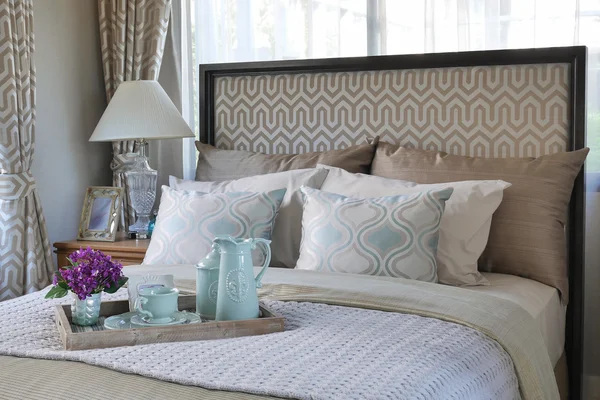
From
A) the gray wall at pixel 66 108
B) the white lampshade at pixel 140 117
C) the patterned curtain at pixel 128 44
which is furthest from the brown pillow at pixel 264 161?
the gray wall at pixel 66 108

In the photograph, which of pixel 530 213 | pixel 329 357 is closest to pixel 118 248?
pixel 530 213

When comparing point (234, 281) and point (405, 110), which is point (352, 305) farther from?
point (405, 110)

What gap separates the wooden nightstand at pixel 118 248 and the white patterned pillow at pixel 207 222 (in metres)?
0.41

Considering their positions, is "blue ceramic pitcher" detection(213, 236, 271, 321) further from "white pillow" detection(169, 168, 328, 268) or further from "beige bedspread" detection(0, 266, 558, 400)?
"white pillow" detection(169, 168, 328, 268)

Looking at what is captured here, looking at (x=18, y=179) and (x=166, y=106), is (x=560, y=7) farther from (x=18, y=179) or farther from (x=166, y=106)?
(x=18, y=179)

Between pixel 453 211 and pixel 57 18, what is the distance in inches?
80.7

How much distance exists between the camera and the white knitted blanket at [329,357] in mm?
1461

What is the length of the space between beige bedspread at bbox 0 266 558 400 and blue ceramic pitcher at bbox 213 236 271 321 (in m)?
0.27

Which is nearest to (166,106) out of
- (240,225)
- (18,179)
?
(18,179)

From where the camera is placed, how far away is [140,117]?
330 centimetres

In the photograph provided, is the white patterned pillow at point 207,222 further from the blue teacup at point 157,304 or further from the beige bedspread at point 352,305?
the blue teacup at point 157,304

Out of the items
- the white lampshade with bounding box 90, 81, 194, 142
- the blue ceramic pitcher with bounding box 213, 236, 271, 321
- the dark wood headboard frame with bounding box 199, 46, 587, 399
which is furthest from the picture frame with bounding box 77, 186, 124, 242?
the blue ceramic pitcher with bounding box 213, 236, 271, 321

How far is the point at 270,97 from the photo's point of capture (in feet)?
11.5

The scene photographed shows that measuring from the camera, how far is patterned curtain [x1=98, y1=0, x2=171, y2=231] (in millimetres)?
3695
